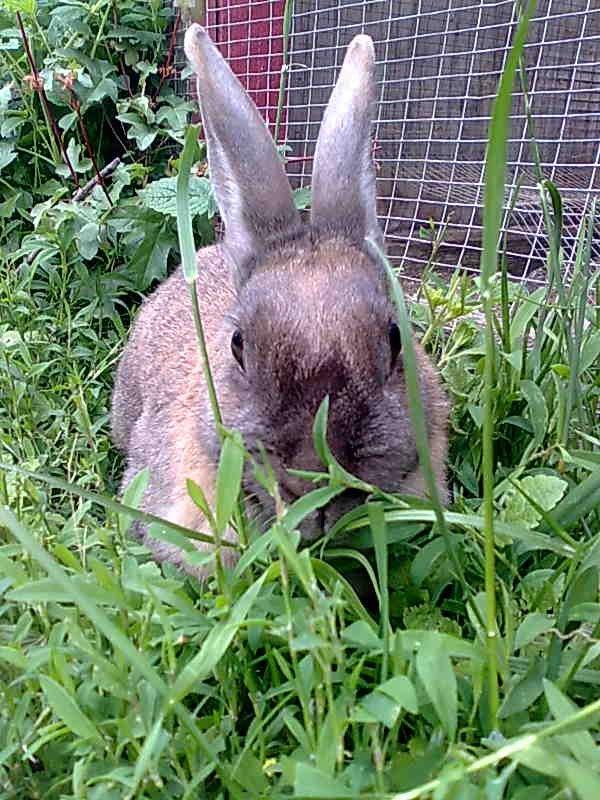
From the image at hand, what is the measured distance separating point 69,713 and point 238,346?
1175mm

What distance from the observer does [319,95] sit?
531 centimetres

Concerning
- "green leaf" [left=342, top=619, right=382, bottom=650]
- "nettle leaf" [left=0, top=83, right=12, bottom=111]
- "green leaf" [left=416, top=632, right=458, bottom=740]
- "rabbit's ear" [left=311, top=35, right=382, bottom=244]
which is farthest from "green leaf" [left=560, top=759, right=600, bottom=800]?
"nettle leaf" [left=0, top=83, right=12, bottom=111]

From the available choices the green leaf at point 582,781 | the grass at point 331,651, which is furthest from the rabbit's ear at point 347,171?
the green leaf at point 582,781

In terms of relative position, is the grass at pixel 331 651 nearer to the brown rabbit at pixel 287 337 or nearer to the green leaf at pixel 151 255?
the brown rabbit at pixel 287 337

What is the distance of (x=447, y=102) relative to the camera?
490 cm

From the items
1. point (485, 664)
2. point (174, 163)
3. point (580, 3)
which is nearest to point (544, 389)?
point (485, 664)

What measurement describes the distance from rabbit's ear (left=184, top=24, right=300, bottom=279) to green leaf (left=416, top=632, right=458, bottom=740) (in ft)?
5.47

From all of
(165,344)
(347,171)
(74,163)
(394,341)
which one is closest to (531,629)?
(394,341)

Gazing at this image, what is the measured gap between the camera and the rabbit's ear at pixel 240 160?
2578 mm

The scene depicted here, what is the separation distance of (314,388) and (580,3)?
12.9 ft

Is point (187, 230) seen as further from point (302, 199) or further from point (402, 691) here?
point (302, 199)

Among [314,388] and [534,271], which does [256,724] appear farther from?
[534,271]

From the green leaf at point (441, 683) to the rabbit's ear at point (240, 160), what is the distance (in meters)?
1.67

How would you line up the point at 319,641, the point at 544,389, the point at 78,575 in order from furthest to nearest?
the point at 544,389 → the point at 78,575 → the point at 319,641
